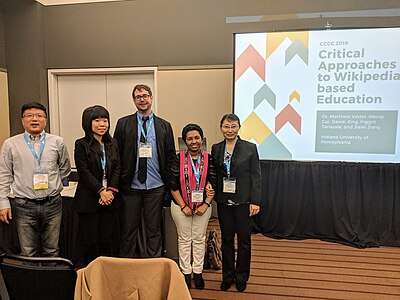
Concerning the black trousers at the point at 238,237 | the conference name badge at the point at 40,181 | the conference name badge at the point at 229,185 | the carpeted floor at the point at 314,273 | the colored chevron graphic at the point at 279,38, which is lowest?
the carpeted floor at the point at 314,273

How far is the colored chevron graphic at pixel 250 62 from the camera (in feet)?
12.5

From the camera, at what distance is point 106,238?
8.25ft

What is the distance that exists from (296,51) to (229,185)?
6.64 feet

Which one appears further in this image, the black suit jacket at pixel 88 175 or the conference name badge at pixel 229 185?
the conference name badge at pixel 229 185

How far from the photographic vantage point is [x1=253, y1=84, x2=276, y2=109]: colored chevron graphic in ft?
12.5

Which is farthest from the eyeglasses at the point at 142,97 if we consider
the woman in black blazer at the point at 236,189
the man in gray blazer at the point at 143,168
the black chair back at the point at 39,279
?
the black chair back at the point at 39,279

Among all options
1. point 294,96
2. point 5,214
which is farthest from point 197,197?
point 294,96

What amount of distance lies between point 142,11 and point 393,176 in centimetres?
373

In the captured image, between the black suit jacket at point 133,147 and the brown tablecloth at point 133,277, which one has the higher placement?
the black suit jacket at point 133,147

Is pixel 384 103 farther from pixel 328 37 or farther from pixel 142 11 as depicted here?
pixel 142 11

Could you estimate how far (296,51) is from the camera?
3725mm

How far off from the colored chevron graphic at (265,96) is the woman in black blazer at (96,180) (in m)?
1.96

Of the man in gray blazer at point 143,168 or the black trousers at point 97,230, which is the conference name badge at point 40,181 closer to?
the black trousers at point 97,230

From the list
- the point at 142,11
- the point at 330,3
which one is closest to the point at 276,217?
the point at 330,3
